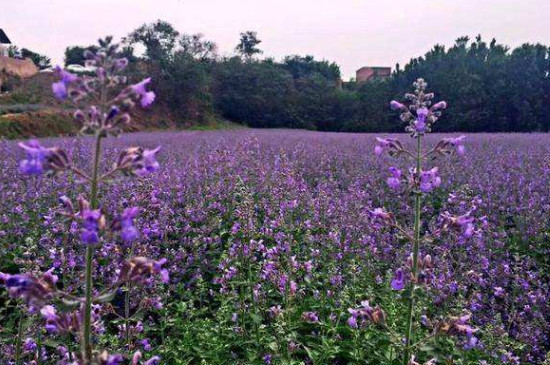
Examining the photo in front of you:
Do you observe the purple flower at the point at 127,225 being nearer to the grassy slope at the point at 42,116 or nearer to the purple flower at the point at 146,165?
the purple flower at the point at 146,165

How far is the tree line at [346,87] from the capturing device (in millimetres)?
29312

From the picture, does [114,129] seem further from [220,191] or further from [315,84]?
[315,84]

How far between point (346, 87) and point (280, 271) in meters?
41.8

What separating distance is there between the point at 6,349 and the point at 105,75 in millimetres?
2151

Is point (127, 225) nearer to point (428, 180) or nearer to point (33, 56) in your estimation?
point (428, 180)

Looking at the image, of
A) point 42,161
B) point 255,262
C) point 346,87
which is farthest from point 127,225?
point 346,87

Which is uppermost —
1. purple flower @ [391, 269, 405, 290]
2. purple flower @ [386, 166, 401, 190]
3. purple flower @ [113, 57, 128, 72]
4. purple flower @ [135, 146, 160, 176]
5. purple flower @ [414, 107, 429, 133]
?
purple flower @ [113, 57, 128, 72]

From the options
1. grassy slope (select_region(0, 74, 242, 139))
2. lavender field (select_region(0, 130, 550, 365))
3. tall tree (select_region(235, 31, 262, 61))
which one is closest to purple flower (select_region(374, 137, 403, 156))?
lavender field (select_region(0, 130, 550, 365))

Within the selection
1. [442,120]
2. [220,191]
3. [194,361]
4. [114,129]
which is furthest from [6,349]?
[442,120]

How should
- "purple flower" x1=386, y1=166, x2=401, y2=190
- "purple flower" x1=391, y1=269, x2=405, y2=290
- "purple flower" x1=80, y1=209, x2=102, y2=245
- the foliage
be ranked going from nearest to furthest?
"purple flower" x1=80, y1=209, x2=102, y2=245 < "purple flower" x1=391, y1=269, x2=405, y2=290 < "purple flower" x1=386, y1=166, x2=401, y2=190 < the foliage

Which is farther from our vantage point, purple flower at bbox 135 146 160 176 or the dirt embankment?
the dirt embankment

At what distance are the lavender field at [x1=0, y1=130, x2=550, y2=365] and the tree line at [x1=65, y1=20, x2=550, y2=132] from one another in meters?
23.4

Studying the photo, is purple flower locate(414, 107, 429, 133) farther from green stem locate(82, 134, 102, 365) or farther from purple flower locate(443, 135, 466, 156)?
green stem locate(82, 134, 102, 365)

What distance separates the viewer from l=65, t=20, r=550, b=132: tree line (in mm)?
29312
